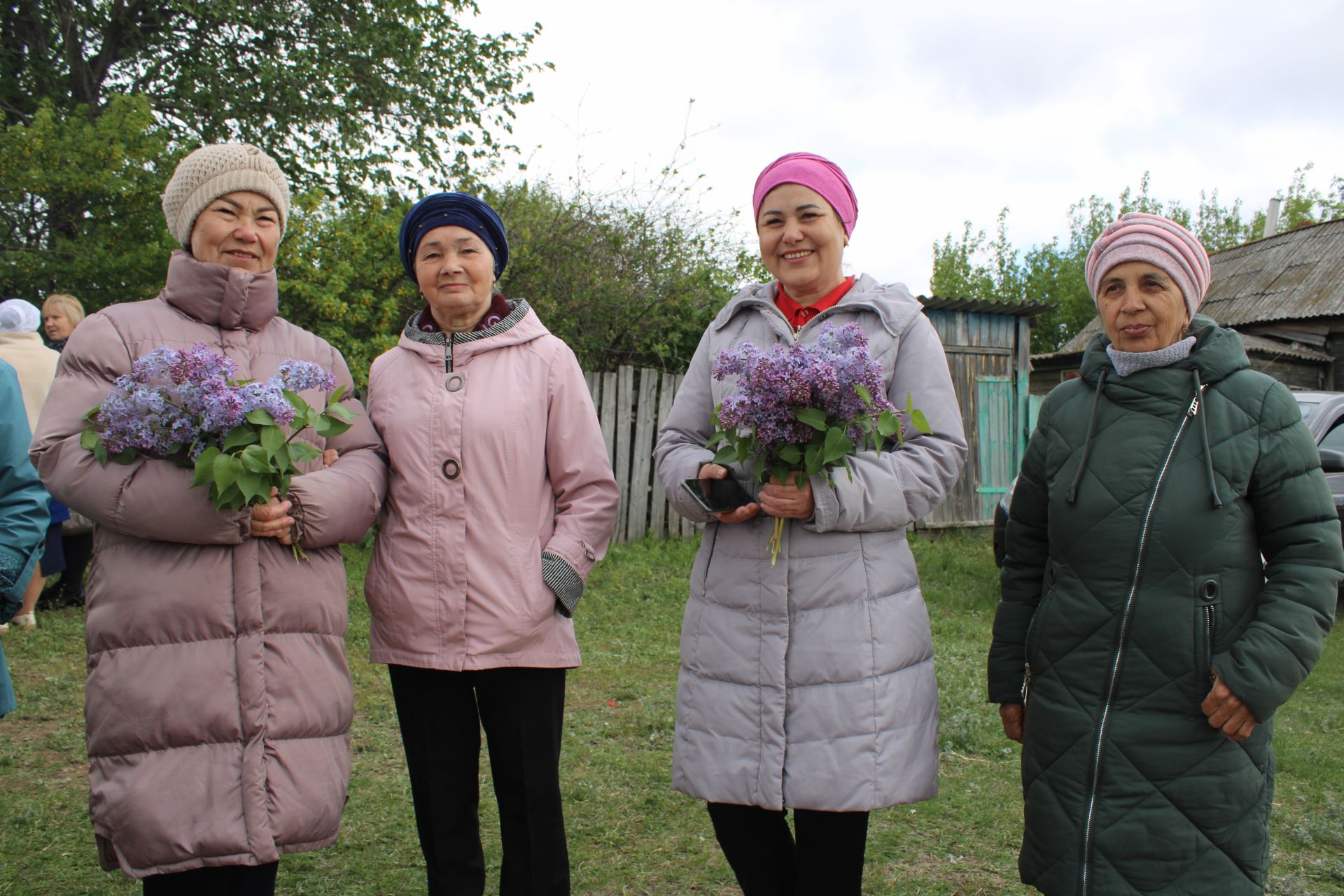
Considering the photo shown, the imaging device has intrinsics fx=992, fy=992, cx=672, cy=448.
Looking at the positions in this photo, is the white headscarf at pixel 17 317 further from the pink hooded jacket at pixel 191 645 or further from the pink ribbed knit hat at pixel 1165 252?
the pink ribbed knit hat at pixel 1165 252

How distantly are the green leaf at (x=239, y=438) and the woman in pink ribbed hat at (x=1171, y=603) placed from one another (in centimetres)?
179

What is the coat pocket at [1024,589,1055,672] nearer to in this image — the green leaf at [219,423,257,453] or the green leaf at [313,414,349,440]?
the green leaf at [313,414,349,440]

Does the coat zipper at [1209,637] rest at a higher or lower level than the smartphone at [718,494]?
lower

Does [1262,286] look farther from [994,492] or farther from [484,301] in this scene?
[484,301]

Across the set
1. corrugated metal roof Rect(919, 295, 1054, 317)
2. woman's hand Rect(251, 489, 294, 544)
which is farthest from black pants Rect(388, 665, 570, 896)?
corrugated metal roof Rect(919, 295, 1054, 317)

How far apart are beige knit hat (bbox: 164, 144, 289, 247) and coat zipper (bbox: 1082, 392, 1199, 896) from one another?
7.24 feet

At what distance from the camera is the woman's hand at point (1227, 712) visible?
6.51 ft

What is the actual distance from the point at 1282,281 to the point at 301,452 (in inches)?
976

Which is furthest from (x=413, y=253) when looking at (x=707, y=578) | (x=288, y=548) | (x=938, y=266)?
(x=938, y=266)

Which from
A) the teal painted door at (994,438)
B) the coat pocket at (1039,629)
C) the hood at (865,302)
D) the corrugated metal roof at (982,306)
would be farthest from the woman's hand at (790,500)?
the teal painted door at (994,438)

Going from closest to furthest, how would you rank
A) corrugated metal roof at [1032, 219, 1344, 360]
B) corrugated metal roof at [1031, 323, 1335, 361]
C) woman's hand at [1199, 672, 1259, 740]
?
woman's hand at [1199, 672, 1259, 740] < corrugated metal roof at [1031, 323, 1335, 361] < corrugated metal roof at [1032, 219, 1344, 360]

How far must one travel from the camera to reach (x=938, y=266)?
4159cm

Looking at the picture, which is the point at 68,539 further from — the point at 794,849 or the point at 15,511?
the point at 794,849

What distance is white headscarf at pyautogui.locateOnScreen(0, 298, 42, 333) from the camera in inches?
226
